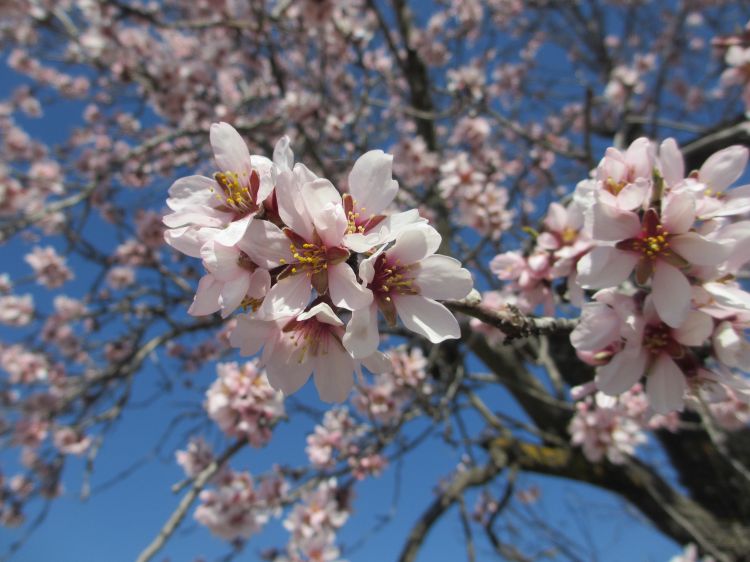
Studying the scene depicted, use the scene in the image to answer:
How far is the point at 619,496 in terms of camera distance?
4277mm

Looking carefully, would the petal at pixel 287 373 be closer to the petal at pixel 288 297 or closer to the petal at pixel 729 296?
the petal at pixel 288 297

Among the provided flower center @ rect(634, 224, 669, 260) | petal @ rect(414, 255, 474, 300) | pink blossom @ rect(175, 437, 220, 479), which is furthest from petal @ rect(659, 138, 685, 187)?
pink blossom @ rect(175, 437, 220, 479)

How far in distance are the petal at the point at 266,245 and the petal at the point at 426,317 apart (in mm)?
222

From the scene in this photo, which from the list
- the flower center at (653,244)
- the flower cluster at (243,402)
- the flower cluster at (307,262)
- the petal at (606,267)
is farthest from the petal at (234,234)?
the flower cluster at (243,402)

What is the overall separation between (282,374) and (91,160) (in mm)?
5407

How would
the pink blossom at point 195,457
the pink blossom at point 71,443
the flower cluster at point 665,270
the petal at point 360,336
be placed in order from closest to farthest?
the petal at point 360,336, the flower cluster at point 665,270, the pink blossom at point 195,457, the pink blossom at point 71,443

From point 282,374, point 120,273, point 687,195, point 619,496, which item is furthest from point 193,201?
point 120,273

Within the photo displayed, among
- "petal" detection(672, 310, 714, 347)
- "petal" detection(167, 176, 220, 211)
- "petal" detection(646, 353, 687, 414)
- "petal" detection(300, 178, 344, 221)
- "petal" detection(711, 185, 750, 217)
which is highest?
"petal" detection(167, 176, 220, 211)

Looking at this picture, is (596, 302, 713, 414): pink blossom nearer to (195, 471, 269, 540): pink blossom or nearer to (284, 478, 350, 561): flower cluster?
(284, 478, 350, 561): flower cluster

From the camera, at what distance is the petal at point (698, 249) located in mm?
793

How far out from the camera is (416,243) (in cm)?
80

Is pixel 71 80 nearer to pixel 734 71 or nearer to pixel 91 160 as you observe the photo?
pixel 91 160

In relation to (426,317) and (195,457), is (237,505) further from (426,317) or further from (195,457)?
(426,317)

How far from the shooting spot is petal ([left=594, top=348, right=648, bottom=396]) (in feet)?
3.06
